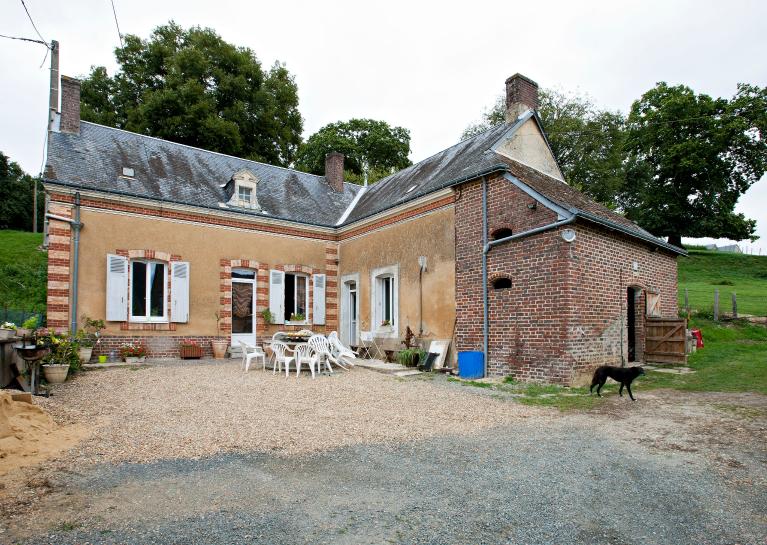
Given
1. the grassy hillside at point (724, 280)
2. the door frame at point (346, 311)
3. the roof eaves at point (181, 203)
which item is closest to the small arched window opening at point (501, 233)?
the door frame at point (346, 311)

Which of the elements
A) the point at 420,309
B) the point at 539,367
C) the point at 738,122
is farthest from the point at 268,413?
the point at 738,122

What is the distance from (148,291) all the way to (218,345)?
2.27 meters

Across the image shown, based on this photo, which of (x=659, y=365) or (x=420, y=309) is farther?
(x=420, y=309)

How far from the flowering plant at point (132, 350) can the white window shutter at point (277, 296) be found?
3.52 metres

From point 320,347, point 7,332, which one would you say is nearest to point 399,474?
point 320,347

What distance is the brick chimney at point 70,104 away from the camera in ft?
39.5

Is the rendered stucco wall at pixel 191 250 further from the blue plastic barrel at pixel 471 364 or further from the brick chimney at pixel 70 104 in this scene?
the blue plastic barrel at pixel 471 364

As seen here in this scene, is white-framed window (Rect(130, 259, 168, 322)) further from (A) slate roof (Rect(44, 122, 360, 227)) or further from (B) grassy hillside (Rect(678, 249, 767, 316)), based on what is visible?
(B) grassy hillside (Rect(678, 249, 767, 316))

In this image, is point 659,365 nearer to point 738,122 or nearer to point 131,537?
point 131,537

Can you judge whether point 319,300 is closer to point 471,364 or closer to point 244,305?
point 244,305

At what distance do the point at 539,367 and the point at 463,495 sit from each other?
18.4 ft

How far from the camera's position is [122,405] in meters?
6.36

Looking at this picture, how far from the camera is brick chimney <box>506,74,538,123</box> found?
12188mm

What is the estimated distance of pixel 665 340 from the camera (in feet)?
34.3
